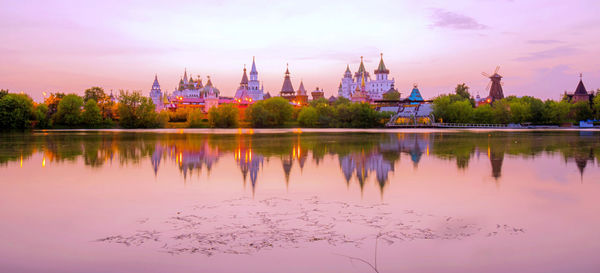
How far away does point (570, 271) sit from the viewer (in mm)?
7176

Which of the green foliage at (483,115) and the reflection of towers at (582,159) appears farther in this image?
the green foliage at (483,115)

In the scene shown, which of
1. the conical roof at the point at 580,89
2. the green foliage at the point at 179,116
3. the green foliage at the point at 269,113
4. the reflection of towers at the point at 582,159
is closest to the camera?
the reflection of towers at the point at 582,159

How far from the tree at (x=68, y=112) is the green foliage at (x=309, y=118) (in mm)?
42837

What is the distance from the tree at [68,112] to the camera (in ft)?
258

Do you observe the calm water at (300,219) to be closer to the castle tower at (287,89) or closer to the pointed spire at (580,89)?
the pointed spire at (580,89)

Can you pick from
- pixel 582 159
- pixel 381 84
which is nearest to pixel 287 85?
pixel 381 84

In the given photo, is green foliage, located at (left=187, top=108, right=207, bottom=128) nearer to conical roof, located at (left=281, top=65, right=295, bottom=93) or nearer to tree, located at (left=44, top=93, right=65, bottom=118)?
tree, located at (left=44, top=93, right=65, bottom=118)

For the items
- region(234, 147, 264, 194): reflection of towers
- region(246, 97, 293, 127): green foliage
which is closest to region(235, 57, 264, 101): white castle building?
region(246, 97, 293, 127): green foliage

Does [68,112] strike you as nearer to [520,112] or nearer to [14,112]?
[14,112]

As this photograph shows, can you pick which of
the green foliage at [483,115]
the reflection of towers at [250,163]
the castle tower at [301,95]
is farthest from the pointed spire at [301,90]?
the reflection of towers at [250,163]

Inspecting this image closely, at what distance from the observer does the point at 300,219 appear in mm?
10180

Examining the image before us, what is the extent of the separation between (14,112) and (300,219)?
2887 inches

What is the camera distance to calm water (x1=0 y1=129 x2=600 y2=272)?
25.0 ft

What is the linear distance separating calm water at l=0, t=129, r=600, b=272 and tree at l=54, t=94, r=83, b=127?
65304mm
